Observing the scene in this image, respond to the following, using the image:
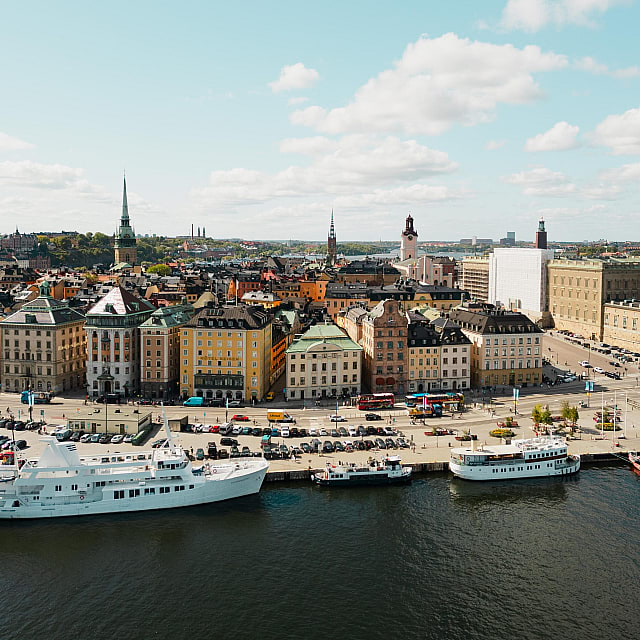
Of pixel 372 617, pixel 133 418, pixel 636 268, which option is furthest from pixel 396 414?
pixel 636 268

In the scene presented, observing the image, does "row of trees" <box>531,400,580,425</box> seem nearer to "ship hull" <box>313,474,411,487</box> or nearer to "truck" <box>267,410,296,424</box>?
"ship hull" <box>313,474,411,487</box>

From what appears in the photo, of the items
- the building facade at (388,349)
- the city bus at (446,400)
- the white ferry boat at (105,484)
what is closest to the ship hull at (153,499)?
the white ferry boat at (105,484)

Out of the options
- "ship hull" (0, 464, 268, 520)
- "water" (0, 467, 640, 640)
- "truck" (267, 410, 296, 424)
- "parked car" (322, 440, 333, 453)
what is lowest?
"water" (0, 467, 640, 640)

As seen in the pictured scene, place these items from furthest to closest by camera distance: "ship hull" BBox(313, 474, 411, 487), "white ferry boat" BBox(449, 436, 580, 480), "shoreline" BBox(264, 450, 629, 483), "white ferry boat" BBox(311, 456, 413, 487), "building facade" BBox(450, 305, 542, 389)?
"building facade" BBox(450, 305, 542, 389), "white ferry boat" BBox(449, 436, 580, 480), "shoreline" BBox(264, 450, 629, 483), "white ferry boat" BBox(311, 456, 413, 487), "ship hull" BBox(313, 474, 411, 487)

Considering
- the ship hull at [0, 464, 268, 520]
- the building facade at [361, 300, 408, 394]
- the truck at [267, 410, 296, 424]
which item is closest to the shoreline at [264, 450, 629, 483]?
the ship hull at [0, 464, 268, 520]

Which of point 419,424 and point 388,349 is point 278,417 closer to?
point 419,424

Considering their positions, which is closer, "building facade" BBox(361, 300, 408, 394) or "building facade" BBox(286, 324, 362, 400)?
"building facade" BBox(286, 324, 362, 400)
